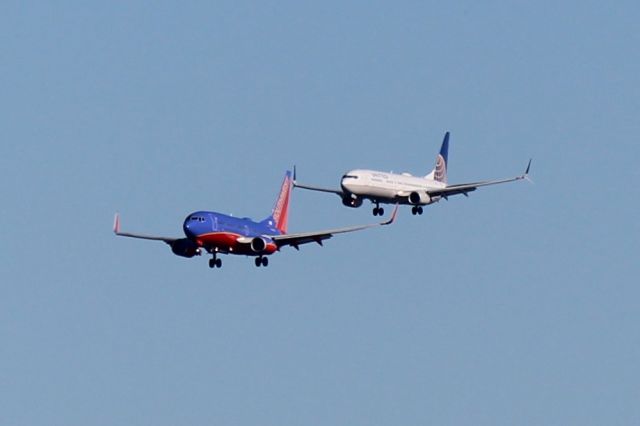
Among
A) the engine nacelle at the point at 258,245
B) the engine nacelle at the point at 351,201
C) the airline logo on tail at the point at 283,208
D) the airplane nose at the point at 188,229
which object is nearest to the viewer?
the airplane nose at the point at 188,229

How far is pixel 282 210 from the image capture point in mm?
140125

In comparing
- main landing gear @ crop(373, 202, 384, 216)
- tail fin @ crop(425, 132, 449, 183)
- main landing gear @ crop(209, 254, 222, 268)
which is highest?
tail fin @ crop(425, 132, 449, 183)

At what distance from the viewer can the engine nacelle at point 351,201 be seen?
152 meters

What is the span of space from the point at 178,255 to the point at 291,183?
14398mm

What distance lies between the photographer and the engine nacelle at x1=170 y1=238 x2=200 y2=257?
132 m

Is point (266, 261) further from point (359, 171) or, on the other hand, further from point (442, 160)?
point (442, 160)

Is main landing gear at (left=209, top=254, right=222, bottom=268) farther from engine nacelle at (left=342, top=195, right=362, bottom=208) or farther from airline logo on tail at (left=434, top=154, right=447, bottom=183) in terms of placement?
airline logo on tail at (left=434, top=154, right=447, bottom=183)

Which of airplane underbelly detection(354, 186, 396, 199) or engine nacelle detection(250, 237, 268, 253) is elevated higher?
airplane underbelly detection(354, 186, 396, 199)

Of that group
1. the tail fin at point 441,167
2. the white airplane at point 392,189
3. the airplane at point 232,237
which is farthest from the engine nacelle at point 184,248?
the tail fin at point 441,167

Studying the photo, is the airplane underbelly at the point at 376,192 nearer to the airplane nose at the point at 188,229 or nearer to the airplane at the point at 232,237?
the airplane at the point at 232,237

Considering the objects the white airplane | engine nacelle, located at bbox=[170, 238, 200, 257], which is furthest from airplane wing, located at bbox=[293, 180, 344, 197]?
engine nacelle, located at bbox=[170, 238, 200, 257]

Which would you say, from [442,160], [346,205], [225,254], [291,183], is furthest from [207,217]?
[442,160]

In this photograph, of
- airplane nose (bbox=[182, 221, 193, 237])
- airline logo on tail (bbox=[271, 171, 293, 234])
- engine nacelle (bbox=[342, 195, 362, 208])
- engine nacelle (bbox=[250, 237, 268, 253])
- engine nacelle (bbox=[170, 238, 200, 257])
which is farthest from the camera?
engine nacelle (bbox=[342, 195, 362, 208])

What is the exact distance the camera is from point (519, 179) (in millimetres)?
152625
